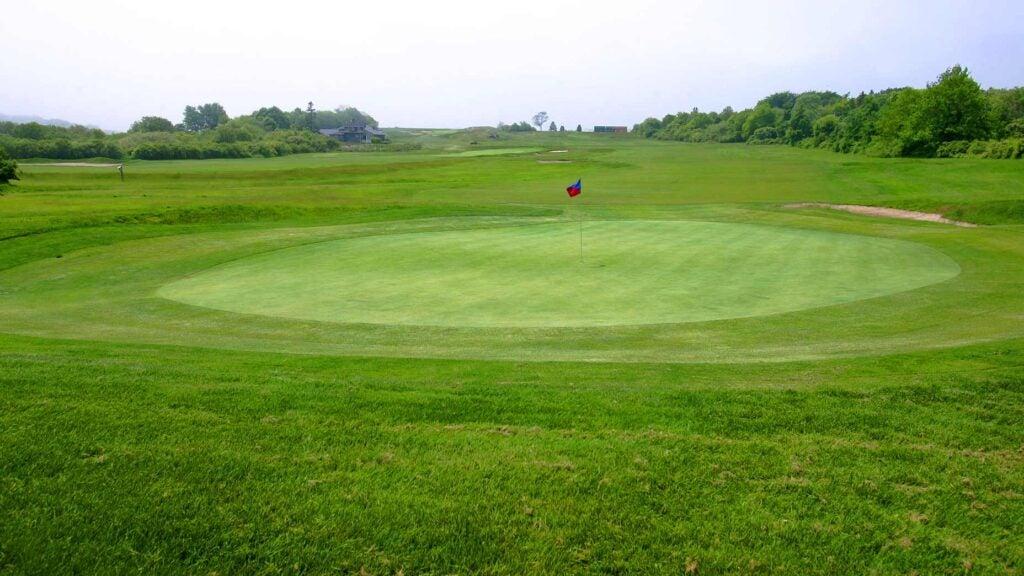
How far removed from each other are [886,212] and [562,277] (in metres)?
30.6

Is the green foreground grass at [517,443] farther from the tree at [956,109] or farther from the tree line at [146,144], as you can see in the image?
the tree line at [146,144]

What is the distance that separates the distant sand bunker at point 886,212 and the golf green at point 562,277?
13954 mm

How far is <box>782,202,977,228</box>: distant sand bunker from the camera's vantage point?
127ft

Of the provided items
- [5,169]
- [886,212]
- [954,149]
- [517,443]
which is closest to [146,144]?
[5,169]

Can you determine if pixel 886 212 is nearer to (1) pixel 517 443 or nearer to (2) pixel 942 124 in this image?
(1) pixel 517 443

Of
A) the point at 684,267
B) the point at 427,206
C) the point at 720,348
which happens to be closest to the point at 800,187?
the point at 427,206

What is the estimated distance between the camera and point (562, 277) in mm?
19969

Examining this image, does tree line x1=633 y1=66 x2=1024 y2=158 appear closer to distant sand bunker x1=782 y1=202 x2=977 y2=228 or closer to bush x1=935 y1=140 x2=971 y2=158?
bush x1=935 y1=140 x2=971 y2=158

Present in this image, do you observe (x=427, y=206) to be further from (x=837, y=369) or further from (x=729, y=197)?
(x=837, y=369)

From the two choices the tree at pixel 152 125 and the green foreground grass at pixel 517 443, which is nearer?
the green foreground grass at pixel 517 443

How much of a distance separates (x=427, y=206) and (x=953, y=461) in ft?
120

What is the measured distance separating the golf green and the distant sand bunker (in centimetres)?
1395

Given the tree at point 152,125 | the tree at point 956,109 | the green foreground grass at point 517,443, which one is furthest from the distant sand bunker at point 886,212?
the tree at point 152,125

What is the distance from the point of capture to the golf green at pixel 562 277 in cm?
1591
